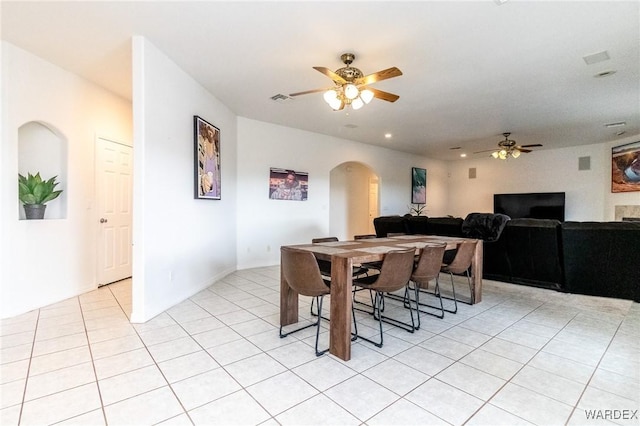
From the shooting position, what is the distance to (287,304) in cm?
286

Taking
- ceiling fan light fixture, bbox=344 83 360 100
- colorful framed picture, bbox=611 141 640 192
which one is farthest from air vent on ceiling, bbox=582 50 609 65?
colorful framed picture, bbox=611 141 640 192

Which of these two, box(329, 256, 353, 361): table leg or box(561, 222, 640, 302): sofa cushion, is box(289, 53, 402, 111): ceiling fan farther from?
box(561, 222, 640, 302): sofa cushion

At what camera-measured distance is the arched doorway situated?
8.93 metres

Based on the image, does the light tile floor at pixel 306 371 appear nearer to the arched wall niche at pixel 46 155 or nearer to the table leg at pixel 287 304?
the table leg at pixel 287 304

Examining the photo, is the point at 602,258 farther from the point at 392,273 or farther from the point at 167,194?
the point at 167,194

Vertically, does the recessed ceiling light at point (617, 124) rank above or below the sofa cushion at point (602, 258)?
above

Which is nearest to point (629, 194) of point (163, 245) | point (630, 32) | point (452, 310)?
point (630, 32)

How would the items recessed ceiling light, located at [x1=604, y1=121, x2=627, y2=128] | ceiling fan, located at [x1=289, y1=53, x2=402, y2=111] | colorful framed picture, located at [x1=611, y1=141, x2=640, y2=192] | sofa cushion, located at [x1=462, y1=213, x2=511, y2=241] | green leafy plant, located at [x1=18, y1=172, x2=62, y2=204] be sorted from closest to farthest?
ceiling fan, located at [x1=289, y1=53, x2=402, y2=111], green leafy plant, located at [x1=18, y1=172, x2=62, y2=204], sofa cushion, located at [x1=462, y1=213, x2=511, y2=241], recessed ceiling light, located at [x1=604, y1=121, x2=627, y2=128], colorful framed picture, located at [x1=611, y1=141, x2=640, y2=192]

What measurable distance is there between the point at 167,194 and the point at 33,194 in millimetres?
1419

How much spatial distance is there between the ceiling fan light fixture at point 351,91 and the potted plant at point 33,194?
136 inches

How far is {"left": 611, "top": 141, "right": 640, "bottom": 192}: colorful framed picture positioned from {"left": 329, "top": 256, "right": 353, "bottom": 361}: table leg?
26.3 feet

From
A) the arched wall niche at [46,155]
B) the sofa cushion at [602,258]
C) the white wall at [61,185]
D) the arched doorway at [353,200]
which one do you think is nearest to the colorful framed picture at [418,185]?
the arched doorway at [353,200]

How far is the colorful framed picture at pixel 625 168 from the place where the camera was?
6.63 meters

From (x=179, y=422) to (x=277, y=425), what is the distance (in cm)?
50
